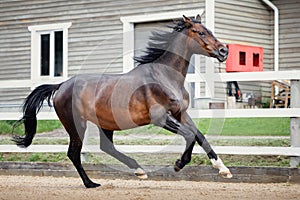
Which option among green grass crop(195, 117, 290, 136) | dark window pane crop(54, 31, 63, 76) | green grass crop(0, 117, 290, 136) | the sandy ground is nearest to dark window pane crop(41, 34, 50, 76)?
dark window pane crop(54, 31, 63, 76)

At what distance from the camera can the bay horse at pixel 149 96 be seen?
7695 mm

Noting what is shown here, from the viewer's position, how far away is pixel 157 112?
7754 mm

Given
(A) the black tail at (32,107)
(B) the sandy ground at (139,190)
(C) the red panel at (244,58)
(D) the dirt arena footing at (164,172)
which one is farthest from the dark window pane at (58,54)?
(A) the black tail at (32,107)

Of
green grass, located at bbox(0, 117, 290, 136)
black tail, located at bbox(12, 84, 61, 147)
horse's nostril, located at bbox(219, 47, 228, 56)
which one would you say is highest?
horse's nostril, located at bbox(219, 47, 228, 56)

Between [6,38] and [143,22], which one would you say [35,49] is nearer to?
[6,38]

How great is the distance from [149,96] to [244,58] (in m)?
10.1

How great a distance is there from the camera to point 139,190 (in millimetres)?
7859

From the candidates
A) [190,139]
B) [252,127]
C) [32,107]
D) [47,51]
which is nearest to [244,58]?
[252,127]

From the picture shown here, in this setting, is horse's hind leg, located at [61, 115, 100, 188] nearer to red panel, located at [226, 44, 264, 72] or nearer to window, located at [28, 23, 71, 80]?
red panel, located at [226, 44, 264, 72]

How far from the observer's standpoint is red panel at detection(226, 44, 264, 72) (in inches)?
677

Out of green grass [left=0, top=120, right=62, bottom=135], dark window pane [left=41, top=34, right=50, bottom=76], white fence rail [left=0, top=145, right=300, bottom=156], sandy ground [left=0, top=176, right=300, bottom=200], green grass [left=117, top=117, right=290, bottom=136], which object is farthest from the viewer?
dark window pane [left=41, top=34, right=50, bottom=76]

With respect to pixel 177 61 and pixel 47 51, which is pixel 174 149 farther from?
pixel 47 51

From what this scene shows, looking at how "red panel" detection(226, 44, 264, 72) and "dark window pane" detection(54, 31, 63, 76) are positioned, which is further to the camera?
"dark window pane" detection(54, 31, 63, 76)

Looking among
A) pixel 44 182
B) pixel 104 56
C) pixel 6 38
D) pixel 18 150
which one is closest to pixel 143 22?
pixel 104 56
